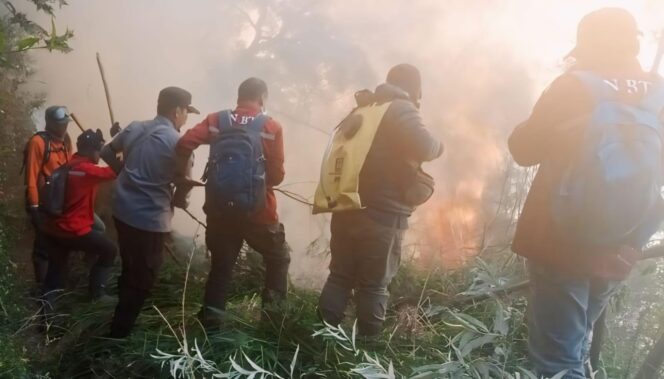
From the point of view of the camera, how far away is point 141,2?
9.05 metres

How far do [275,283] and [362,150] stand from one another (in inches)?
44.2

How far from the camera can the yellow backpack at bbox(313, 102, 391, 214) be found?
343cm

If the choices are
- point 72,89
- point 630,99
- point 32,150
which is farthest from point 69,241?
point 72,89

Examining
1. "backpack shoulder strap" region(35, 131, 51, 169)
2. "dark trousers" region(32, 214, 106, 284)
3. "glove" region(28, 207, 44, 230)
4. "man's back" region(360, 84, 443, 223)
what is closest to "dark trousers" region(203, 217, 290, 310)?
"man's back" region(360, 84, 443, 223)

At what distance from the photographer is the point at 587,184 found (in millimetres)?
2289

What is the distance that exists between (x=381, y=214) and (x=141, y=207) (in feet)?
4.83

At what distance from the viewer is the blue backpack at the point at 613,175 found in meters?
2.26

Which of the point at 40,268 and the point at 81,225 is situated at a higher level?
the point at 81,225

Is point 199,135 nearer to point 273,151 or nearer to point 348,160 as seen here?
point 273,151

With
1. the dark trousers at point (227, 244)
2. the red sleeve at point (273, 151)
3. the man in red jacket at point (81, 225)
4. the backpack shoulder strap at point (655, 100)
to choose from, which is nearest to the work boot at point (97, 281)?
the man in red jacket at point (81, 225)

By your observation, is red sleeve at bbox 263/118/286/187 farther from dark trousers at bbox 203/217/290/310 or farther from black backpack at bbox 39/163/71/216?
black backpack at bbox 39/163/71/216

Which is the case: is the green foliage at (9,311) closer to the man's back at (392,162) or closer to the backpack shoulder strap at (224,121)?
the backpack shoulder strap at (224,121)

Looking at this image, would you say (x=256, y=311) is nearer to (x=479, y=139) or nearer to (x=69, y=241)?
(x=69, y=241)

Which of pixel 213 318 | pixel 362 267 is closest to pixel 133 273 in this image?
pixel 213 318
